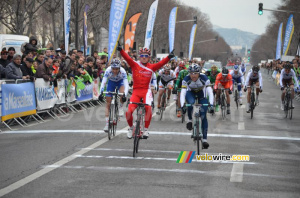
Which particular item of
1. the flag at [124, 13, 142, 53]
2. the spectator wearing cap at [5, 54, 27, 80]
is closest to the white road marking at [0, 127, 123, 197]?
the spectator wearing cap at [5, 54, 27, 80]

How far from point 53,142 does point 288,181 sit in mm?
5584

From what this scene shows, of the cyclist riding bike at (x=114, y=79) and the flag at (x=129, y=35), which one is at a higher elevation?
the flag at (x=129, y=35)

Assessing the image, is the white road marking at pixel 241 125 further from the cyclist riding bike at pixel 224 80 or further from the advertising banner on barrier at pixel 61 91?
the advertising banner on barrier at pixel 61 91

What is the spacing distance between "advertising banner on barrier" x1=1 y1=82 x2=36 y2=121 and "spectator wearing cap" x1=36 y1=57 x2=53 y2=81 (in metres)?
0.73

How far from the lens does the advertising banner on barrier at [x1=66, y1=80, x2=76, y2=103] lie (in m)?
18.2

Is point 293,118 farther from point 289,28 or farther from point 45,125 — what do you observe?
point 289,28

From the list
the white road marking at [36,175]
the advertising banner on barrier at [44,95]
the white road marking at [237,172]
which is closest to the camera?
the white road marking at [36,175]

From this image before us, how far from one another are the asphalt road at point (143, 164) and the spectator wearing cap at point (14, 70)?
4.81 feet

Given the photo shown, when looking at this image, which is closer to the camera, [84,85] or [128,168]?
[128,168]

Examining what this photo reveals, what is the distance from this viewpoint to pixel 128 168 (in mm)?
8648

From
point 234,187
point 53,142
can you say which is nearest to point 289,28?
point 53,142

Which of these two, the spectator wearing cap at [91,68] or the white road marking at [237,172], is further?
the spectator wearing cap at [91,68]

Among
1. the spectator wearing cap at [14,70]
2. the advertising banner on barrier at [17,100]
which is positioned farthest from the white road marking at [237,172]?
the spectator wearing cap at [14,70]

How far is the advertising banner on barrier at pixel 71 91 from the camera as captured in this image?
18250 mm
